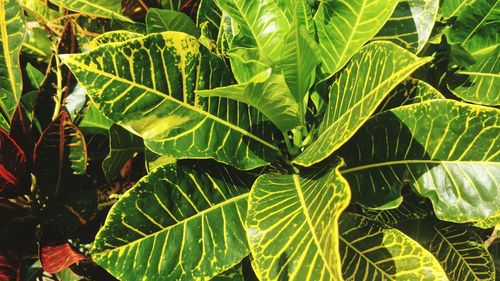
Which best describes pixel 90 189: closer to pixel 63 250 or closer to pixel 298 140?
pixel 63 250

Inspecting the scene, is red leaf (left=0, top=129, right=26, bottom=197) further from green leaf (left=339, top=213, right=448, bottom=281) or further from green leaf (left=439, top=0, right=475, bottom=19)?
green leaf (left=439, top=0, right=475, bottom=19)

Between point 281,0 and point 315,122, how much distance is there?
230 mm

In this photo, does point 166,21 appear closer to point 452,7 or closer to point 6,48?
point 6,48

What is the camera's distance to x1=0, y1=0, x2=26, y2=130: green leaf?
93 centimetres

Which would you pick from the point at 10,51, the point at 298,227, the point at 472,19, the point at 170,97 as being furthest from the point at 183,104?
the point at 472,19

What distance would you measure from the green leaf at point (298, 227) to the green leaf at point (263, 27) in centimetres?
23

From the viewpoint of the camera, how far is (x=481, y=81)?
1.04m

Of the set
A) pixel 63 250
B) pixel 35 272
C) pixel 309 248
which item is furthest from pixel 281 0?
pixel 35 272

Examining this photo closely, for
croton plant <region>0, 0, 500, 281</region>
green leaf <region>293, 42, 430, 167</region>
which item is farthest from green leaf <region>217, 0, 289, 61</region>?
green leaf <region>293, 42, 430, 167</region>

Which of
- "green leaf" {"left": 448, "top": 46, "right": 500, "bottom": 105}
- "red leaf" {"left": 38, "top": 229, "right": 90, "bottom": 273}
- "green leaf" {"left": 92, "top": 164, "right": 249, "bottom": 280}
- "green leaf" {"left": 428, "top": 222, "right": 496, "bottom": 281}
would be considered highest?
"green leaf" {"left": 448, "top": 46, "right": 500, "bottom": 105}

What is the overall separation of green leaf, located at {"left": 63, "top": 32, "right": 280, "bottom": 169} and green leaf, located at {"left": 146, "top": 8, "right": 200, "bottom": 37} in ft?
0.53

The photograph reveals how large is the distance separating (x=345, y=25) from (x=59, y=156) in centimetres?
55

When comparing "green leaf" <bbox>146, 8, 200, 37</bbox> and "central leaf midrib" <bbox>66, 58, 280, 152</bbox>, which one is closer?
"central leaf midrib" <bbox>66, 58, 280, 152</bbox>

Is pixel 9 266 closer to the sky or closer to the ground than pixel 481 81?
closer to the ground
